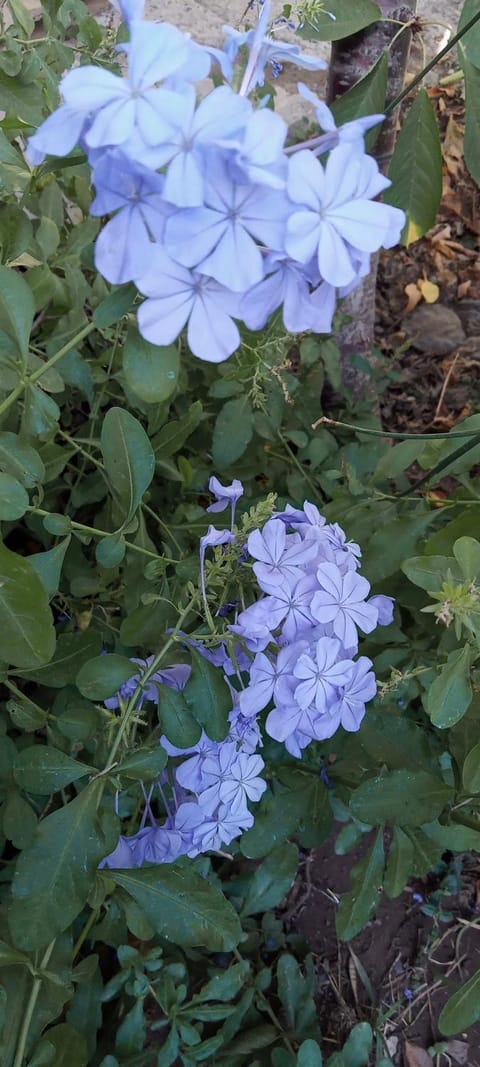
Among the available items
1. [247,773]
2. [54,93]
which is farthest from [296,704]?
[54,93]

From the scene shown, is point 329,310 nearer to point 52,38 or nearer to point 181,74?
point 181,74

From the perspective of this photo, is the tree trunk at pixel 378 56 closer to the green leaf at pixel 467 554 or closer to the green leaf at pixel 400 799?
the green leaf at pixel 467 554

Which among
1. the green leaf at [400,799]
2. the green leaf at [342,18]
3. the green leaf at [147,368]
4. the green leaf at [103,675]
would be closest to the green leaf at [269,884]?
the green leaf at [400,799]

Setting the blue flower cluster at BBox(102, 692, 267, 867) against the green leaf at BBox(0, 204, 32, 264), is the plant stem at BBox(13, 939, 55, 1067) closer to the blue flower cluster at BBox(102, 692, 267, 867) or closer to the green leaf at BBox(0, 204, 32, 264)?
the blue flower cluster at BBox(102, 692, 267, 867)

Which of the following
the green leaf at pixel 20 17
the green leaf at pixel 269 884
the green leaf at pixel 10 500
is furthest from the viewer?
the green leaf at pixel 269 884

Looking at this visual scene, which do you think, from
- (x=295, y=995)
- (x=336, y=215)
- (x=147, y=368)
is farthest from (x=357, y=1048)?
(x=336, y=215)

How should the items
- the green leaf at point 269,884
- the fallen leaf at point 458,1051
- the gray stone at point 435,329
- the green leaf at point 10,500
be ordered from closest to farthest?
the green leaf at point 10,500, the green leaf at point 269,884, the fallen leaf at point 458,1051, the gray stone at point 435,329
